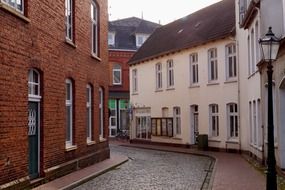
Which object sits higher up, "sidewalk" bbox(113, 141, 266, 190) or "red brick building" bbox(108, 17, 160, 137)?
"red brick building" bbox(108, 17, 160, 137)

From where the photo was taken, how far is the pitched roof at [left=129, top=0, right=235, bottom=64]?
105 feet

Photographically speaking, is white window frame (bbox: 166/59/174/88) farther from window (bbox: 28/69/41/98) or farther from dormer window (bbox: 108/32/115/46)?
window (bbox: 28/69/41/98)

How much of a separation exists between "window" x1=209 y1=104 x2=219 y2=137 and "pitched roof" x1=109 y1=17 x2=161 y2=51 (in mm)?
23170

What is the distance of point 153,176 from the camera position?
59.9 feet

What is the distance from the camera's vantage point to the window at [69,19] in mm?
18234

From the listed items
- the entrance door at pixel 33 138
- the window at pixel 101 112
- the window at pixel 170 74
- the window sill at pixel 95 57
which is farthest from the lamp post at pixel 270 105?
the window at pixel 170 74

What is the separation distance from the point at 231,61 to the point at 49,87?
1684cm

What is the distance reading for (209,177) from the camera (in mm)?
17922

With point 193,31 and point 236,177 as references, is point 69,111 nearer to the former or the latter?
A: point 236,177

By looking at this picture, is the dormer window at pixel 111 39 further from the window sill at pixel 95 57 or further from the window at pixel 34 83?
the window at pixel 34 83

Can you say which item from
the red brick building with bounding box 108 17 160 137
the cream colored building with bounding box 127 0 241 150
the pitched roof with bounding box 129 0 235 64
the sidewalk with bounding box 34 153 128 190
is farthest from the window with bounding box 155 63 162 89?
the sidewalk with bounding box 34 153 128 190

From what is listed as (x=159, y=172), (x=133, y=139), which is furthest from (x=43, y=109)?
(x=133, y=139)

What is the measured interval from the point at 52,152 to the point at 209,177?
542 cm

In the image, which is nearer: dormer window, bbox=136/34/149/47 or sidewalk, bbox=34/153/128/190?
sidewalk, bbox=34/153/128/190
